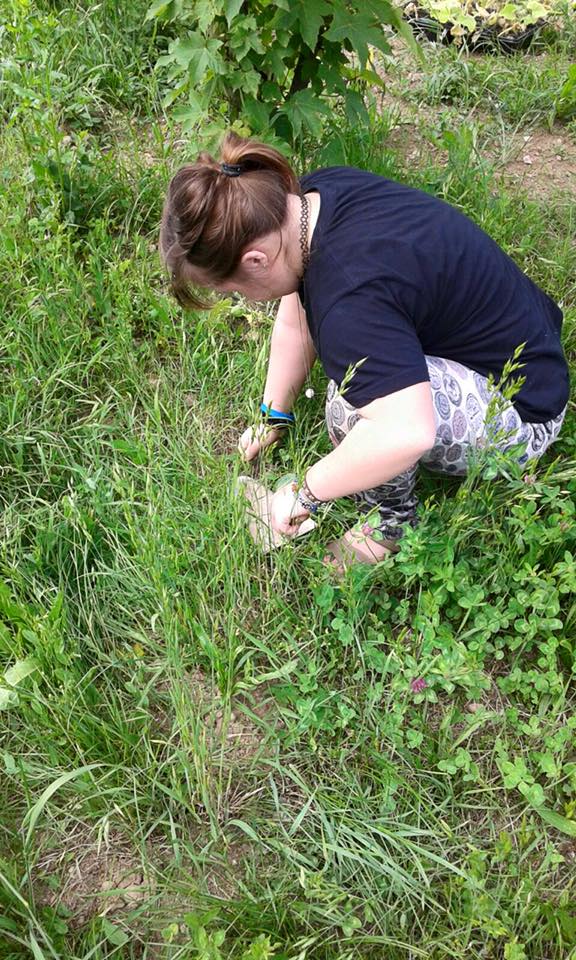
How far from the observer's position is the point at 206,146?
2.16m

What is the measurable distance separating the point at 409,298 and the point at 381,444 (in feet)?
0.97

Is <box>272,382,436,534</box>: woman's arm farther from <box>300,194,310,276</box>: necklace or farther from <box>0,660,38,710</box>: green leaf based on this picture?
<box>0,660,38,710</box>: green leaf

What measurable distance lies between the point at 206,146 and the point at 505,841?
194cm

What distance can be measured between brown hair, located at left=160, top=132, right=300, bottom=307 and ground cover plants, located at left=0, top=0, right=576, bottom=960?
0.52 metres

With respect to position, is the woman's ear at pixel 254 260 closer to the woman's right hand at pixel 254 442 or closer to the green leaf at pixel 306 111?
the woman's right hand at pixel 254 442

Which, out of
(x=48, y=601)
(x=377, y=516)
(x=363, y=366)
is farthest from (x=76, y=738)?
(x=363, y=366)

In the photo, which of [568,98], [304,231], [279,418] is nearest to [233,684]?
[279,418]

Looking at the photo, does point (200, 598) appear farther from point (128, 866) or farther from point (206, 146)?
point (206, 146)

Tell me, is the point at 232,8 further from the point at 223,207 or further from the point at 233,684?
the point at 233,684

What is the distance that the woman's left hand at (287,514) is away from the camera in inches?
66.9

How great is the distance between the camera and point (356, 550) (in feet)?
5.90

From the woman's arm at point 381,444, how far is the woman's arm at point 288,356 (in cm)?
44

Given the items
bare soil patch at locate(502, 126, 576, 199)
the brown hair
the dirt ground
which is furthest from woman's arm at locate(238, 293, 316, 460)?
bare soil patch at locate(502, 126, 576, 199)

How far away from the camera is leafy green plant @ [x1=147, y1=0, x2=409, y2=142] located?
193cm
